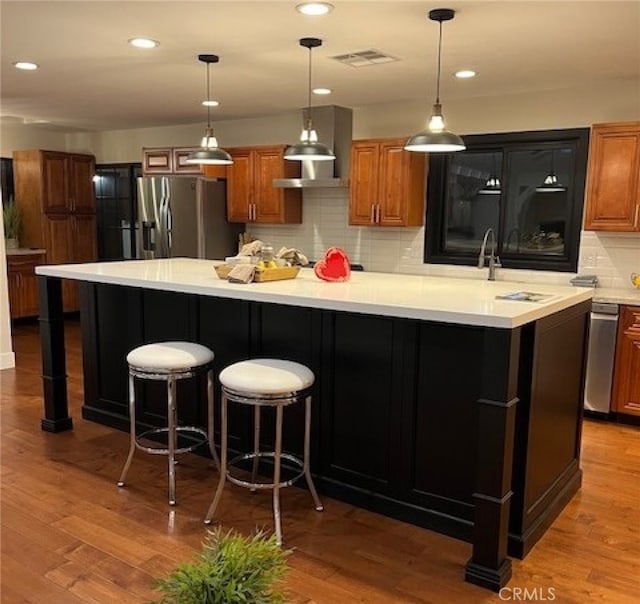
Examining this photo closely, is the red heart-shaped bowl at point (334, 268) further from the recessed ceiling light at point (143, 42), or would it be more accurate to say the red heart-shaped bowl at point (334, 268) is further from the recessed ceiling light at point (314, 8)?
the recessed ceiling light at point (143, 42)

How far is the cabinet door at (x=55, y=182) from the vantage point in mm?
7570

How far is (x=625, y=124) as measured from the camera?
171 inches

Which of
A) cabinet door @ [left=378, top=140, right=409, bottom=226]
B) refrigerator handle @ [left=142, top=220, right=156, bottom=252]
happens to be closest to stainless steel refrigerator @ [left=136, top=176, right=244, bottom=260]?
refrigerator handle @ [left=142, top=220, right=156, bottom=252]

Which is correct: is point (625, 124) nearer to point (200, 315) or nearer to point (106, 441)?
point (200, 315)

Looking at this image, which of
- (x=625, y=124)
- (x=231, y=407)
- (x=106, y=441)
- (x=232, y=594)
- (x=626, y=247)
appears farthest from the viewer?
(x=626, y=247)

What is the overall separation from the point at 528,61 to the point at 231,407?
2.92 metres

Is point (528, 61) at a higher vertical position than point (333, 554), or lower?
higher

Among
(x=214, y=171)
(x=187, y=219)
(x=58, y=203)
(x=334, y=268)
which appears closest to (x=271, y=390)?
(x=334, y=268)

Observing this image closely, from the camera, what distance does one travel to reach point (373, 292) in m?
2.98

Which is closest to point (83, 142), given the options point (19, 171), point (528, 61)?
point (19, 171)

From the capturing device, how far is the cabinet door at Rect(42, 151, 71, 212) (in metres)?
7.57

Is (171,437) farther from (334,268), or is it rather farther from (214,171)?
(214,171)

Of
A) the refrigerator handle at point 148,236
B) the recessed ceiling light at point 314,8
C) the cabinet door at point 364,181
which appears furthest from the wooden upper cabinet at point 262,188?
the recessed ceiling light at point 314,8

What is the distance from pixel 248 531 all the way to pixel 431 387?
1061mm
